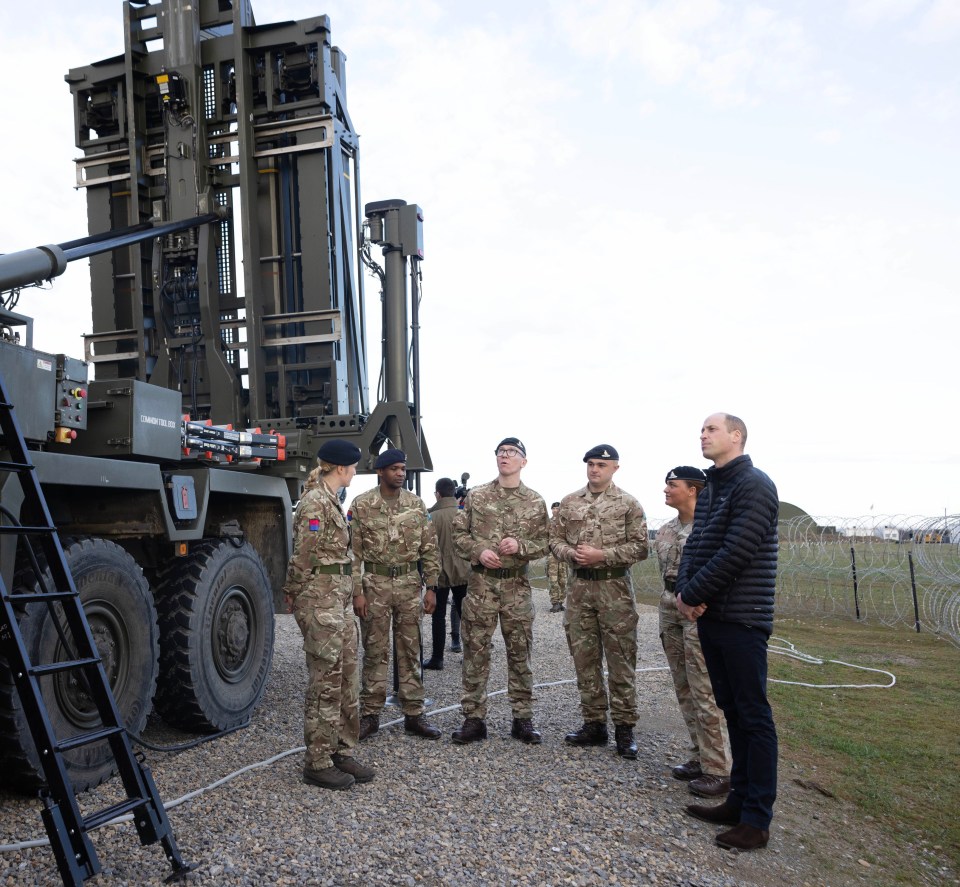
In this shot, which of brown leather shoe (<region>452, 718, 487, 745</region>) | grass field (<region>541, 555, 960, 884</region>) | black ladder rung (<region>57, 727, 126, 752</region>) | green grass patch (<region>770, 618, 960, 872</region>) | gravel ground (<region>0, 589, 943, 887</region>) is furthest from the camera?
brown leather shoe (<region>452, 718, 487, 745</region>)

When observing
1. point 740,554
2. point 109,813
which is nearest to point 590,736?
point 740,554

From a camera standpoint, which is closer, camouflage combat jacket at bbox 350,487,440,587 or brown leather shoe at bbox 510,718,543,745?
brown leather shoe at bbox 510,718,543,745

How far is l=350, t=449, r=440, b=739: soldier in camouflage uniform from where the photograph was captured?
5.50 meters

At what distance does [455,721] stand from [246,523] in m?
2.28

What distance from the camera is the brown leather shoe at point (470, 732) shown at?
5.38m

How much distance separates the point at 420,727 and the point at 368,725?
334 mm

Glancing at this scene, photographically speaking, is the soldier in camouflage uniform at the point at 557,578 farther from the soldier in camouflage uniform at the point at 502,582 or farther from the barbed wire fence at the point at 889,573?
the barbed wire fence at the point at 889,573

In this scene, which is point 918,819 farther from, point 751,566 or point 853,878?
point 751,566

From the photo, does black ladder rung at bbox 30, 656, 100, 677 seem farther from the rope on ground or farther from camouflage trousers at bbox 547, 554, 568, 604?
camouflage trousers at bbox 547, 554, 568, 604

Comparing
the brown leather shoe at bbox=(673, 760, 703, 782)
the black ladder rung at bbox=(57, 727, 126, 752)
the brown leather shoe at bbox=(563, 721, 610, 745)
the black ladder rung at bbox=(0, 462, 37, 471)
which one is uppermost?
the black ladder rung at bbox=(0, 462, 37, 471)

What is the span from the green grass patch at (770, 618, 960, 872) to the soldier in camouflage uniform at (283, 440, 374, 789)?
282cm

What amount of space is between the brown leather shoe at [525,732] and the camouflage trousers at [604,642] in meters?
0.35

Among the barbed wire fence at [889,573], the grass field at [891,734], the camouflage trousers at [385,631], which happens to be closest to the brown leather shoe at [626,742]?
the grass field at [891,734]

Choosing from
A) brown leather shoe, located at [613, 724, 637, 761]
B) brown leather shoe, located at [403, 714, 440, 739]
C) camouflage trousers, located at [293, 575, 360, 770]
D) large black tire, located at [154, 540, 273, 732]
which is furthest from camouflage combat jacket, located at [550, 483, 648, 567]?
large black tire, located at [154, 540, 273, 732]
